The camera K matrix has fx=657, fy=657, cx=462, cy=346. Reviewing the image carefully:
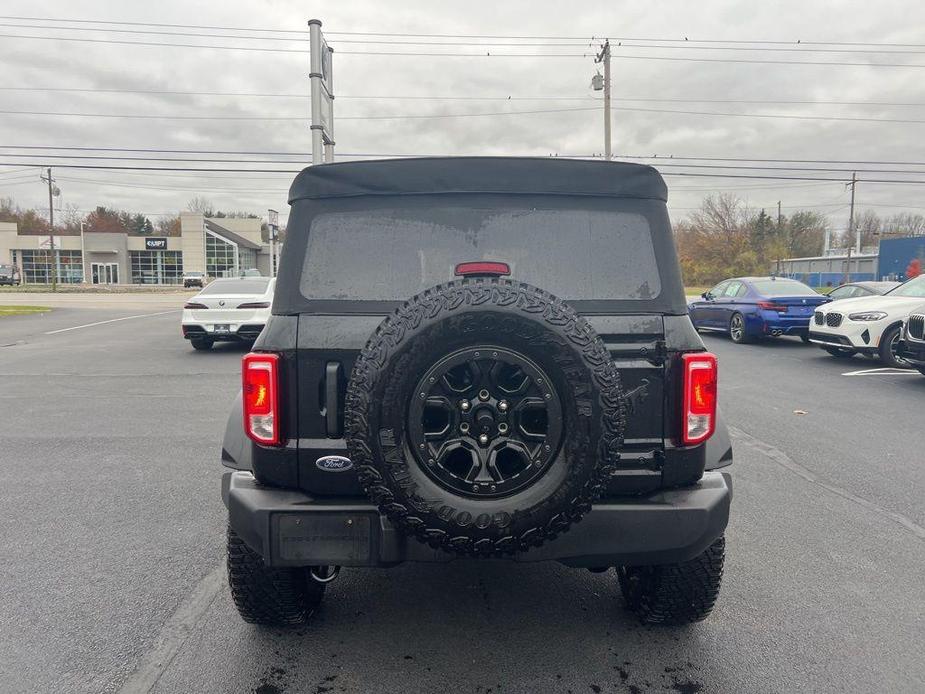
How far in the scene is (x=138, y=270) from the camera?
74.9 metres

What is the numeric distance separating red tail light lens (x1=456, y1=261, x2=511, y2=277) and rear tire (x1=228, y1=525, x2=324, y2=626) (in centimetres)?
143

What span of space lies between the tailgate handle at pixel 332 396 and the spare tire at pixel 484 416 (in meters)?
0.26

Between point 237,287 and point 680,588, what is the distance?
40.0 ft

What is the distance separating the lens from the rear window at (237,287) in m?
13.2

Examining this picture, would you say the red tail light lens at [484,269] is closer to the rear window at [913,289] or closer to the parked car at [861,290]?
the rear window at [913,289]

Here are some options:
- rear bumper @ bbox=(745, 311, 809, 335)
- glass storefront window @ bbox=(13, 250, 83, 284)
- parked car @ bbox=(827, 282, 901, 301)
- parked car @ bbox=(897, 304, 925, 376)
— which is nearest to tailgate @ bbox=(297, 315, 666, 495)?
parked car @ bbox=(897, 304, 925, 376)

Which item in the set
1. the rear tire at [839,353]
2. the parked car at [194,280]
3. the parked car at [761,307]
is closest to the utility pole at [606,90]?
the parked car at [761,307]

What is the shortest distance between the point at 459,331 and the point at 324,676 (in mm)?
1521

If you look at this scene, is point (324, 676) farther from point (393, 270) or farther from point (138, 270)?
point (138, 270)

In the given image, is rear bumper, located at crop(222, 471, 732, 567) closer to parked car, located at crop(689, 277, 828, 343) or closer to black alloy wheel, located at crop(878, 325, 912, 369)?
black alloy wheel, located at crop(878, 325, 912, 369)

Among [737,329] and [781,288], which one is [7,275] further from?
[781,288]

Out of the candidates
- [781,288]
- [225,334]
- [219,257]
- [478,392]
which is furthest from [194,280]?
[478,392]

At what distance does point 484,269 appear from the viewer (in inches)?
98.7


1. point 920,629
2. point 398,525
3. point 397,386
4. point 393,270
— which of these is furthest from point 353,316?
point 920,629
